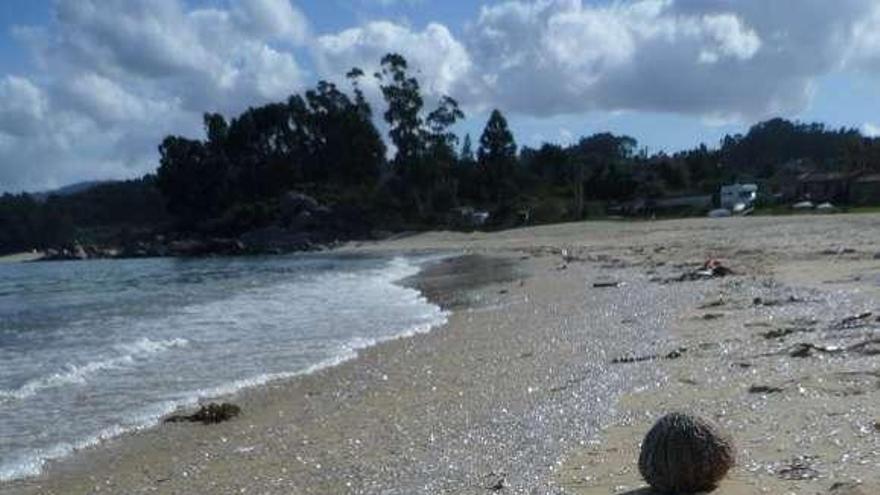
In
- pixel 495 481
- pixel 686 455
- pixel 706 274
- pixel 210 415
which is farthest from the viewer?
pixel 706 274

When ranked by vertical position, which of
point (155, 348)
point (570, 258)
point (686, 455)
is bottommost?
point (570, 258)

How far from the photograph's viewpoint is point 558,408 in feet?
33.1

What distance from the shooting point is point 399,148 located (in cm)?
10719

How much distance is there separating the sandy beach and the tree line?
218 feet

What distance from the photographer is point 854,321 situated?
1327 cm

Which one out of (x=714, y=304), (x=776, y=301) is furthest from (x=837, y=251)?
(x=776, y=301)

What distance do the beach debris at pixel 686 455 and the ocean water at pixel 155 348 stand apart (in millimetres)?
6361

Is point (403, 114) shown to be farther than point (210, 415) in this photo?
Yes

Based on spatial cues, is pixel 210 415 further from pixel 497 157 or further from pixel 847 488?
pixel 497 157

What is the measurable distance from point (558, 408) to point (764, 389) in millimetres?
2029

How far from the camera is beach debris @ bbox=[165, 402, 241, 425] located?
38.8 ft

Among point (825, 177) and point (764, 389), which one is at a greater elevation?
point (825, 177)

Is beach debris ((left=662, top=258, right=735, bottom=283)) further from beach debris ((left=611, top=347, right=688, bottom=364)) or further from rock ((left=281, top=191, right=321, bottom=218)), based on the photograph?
rock ((left=281, top=191, right=321, bottom=218))

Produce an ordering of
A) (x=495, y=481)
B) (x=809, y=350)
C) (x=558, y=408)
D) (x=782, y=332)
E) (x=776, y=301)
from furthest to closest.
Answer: (x=776, y=301)
(x=782, y=332)
(x=809, y=350)
(x=558, y=408)
(x=495, y=481)
